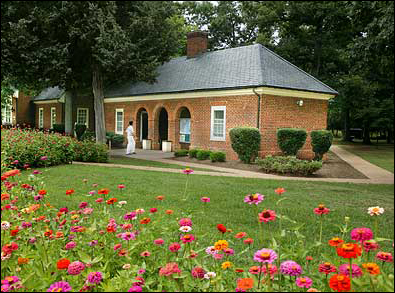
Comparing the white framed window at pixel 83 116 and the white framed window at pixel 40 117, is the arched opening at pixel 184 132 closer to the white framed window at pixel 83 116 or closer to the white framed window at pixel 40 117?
the white framed window at pixel 83 116

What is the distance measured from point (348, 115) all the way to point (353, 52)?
27.2 metres

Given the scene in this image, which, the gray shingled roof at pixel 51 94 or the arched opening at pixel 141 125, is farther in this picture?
the gray shingled roof at pixel 51 94

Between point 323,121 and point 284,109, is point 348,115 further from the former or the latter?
point 284,109

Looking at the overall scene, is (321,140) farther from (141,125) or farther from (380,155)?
(380,155)

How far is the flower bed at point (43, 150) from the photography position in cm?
1225

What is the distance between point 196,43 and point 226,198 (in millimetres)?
18627

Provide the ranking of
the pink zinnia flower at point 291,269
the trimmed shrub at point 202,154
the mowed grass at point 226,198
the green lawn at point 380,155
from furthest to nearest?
1. the trimmed shrub at point 202,154
2. the mowed grass at point 226,198
3. the pink zinnia flower at point 291,269
4. the green lawn at point 380,155

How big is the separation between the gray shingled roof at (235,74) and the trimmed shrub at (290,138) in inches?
86.2

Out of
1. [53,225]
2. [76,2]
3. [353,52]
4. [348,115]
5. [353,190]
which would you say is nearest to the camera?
[53,225]

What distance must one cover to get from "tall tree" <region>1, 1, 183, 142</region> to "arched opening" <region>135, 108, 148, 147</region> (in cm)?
844

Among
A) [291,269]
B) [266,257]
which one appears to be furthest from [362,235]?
[266,257]

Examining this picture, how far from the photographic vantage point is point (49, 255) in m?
2.89

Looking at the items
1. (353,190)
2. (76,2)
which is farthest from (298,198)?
(76,2)

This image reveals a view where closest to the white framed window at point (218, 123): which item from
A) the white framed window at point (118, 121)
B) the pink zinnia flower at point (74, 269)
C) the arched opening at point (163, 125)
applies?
the arched opening at point (163, 125)
